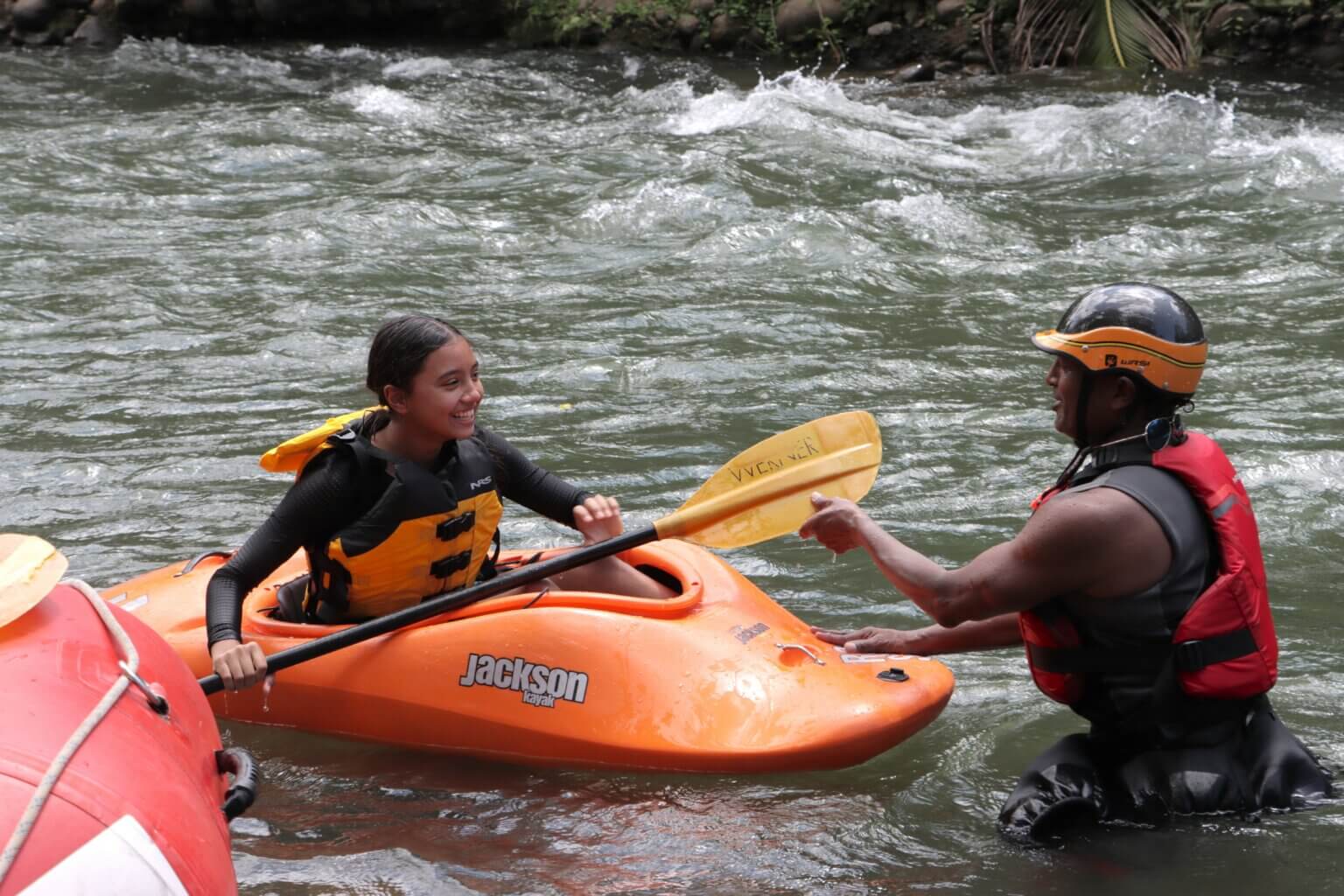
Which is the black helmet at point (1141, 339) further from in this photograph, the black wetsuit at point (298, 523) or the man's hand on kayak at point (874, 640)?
the black wetsuit at point (298, 523)

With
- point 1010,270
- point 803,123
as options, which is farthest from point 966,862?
point 803,123

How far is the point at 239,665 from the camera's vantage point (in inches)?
125

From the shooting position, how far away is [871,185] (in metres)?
8.35

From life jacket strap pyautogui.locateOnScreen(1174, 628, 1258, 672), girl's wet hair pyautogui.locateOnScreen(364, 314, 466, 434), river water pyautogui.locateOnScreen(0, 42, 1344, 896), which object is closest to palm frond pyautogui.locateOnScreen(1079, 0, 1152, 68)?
river water pyautogui.locateOnScreen(0, 42, 1344, 896)

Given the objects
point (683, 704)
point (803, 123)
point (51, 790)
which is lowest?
point (683, 704)

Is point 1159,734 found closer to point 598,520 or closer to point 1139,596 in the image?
point 1139,596

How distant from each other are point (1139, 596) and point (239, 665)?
179 centimetres

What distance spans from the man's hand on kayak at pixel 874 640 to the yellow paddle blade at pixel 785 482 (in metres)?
0.31

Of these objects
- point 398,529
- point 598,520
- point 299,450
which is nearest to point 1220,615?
point 598,520

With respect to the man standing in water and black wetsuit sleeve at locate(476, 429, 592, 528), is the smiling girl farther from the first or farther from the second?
the man standing in water

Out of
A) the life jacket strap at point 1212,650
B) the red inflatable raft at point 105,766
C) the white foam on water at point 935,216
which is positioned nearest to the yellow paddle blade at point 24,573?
the red inflatable raft at point 105,766

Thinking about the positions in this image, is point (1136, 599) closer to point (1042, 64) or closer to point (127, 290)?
point (127, 290)

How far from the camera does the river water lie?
124 inches

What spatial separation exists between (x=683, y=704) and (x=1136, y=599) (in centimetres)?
107
